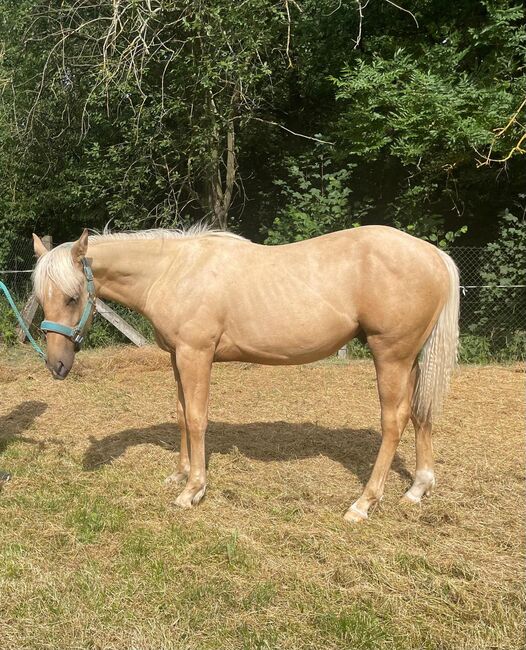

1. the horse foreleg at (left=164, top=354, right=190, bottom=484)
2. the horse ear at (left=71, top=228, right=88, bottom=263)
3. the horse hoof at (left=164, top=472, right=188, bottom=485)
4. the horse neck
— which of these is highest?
the horse ear at (left=71, top=228, right=88, bottom=263)

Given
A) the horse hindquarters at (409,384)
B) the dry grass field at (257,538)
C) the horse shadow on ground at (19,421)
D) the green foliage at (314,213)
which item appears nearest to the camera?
the dry grass field at (257,538)

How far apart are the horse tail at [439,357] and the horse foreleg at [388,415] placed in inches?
6.7

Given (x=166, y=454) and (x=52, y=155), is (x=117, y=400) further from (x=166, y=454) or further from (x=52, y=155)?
(x=52, y=155)

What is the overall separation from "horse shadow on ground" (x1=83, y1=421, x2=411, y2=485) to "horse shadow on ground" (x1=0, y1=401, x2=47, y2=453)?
28.5 inches

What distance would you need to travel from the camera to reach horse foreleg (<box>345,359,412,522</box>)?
341cm

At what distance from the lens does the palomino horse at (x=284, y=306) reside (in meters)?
3.37

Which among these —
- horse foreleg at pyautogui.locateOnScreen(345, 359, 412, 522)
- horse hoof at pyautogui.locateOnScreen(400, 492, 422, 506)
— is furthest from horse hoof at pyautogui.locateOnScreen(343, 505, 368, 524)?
horse hoof at pyautogui.locateOnScreen(400, 492, 422, 506)

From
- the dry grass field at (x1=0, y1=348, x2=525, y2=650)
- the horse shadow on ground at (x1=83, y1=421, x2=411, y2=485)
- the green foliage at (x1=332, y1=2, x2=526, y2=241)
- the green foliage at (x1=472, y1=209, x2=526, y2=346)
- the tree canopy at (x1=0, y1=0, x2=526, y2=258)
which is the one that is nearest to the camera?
the dry grass field at (x1=0, y1=348, x2=525, y2=650)

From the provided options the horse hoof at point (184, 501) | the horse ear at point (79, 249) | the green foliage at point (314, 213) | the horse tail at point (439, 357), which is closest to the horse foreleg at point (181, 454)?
the horse hoof at point (184, 501)

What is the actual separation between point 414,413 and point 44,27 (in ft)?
30.2

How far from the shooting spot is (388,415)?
3.47 metres

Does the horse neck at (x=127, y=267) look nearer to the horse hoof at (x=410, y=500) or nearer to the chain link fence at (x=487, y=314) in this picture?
the horse hoof at (x=410, y=500)

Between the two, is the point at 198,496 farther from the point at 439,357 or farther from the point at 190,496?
the point at 439,357

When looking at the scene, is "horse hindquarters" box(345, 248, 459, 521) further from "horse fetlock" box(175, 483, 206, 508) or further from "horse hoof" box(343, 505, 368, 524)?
"horse fetlock" box(175, 483, 206, 508)
